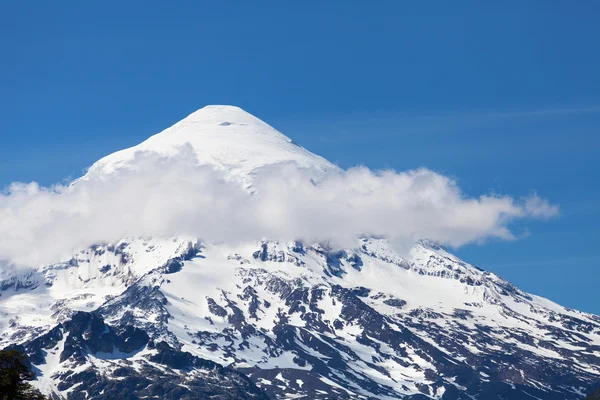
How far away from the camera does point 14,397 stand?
5354 inches

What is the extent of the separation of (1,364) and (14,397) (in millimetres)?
5368

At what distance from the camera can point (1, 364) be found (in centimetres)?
13962
